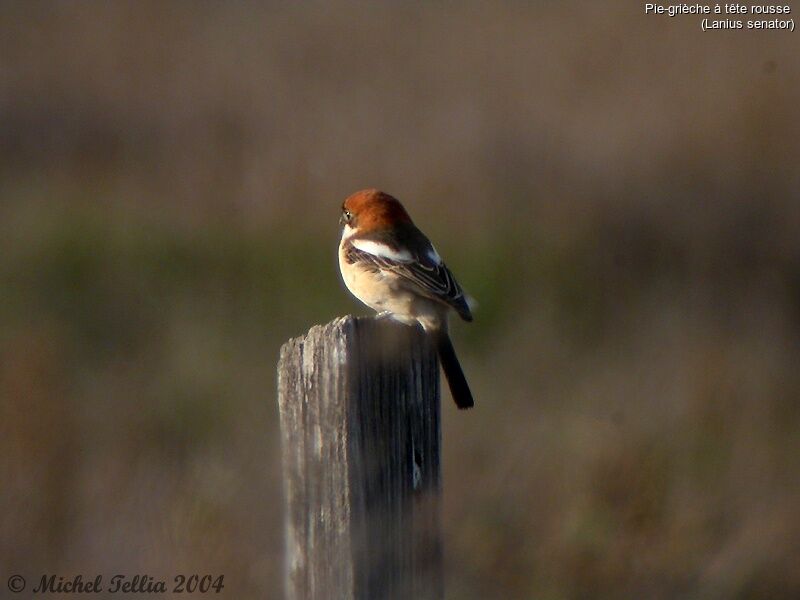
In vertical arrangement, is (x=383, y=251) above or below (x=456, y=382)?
above

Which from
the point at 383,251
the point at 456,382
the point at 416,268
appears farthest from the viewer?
the point at 383,251

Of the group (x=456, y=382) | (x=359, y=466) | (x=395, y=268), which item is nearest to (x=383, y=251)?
(x=395, y=268)

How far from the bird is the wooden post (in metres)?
1.50

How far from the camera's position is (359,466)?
2297 mm

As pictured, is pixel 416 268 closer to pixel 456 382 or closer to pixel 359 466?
pixel 456 382

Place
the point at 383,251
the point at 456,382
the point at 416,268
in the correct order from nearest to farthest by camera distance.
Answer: the point at 456,382
the point at 416,268
the point at 383,251

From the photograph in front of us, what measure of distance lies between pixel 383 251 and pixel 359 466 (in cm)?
217

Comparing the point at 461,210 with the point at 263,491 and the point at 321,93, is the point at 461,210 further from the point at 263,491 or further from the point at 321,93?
the point at 263,491

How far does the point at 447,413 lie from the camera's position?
241 inches

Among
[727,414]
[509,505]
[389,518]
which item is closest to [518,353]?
[727,414]

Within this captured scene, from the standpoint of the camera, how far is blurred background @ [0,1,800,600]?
4.96m

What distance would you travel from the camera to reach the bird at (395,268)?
4176mm

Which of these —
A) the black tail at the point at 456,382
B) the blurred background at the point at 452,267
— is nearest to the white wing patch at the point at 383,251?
the black tail at the point at 456,382

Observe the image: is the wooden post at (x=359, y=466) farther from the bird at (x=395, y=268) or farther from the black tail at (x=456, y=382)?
the bird at (x=395, y=268)
